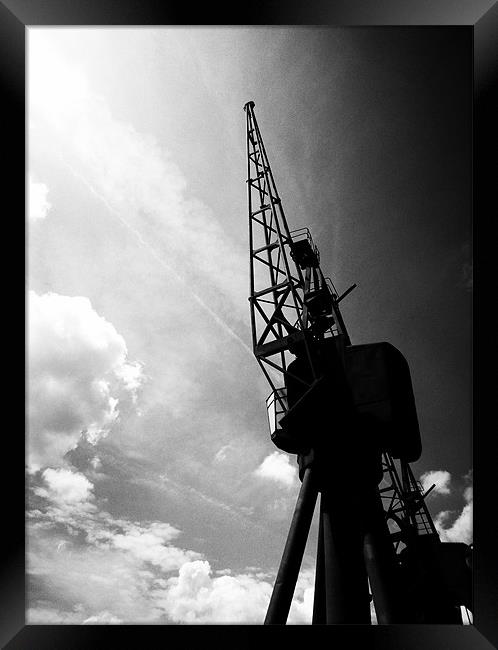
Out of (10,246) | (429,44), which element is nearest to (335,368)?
(10,246)

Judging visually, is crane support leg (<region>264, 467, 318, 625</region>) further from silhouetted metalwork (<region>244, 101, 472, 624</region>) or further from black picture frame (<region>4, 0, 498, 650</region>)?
black picture frame (<region>4, 0, 498, 650</region>)

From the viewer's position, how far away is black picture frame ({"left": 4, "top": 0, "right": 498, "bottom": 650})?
6426 mm

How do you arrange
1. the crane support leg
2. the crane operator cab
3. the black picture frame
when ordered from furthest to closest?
the crane operator cab, the crane support leg, the black picture frame

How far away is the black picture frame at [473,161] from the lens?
643cm

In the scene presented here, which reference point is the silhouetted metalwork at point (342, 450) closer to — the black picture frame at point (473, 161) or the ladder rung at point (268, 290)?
the ladder rung at point (268, 290)

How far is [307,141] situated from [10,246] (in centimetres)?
1473

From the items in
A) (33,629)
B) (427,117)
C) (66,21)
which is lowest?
(33,629)

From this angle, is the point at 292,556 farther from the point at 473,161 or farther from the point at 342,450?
the point at 473,161

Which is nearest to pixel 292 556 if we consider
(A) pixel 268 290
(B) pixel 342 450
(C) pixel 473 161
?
(B) pixel 342 450

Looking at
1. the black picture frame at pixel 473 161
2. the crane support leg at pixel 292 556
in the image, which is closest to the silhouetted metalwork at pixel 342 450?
the crane support leg at pixel 292 556

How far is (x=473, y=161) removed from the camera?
749 cm

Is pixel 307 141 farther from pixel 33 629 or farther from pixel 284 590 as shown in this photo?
pixel 33 629

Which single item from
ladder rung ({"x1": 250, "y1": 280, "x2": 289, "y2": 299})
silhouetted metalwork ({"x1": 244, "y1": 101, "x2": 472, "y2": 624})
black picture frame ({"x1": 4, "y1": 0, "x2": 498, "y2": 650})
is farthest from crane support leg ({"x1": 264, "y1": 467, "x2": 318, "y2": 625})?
ladder rung ({"x1": 250, "y1": 280, "x2": 289, "y2": 299})

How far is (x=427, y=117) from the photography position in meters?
17.8
